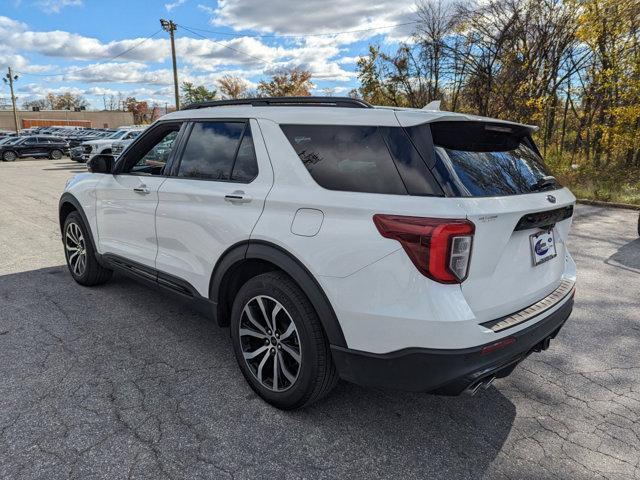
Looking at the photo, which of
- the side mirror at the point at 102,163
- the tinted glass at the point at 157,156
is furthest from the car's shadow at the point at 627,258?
the side mirror at the point at 102,163

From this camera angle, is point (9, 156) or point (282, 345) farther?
point (9, 156)

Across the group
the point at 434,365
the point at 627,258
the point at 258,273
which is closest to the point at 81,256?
the point at 258,273

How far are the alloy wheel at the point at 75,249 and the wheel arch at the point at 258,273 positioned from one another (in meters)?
2.36

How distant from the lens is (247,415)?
8.48 ft

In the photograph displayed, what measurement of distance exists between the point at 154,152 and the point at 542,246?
2.99 meters

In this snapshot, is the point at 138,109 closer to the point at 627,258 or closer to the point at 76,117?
the point at 76,117

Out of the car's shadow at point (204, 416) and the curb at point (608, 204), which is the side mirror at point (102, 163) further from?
the curb at point (608, 204)

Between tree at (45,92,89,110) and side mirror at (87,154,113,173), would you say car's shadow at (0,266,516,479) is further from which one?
tree at (45,92,89,110)

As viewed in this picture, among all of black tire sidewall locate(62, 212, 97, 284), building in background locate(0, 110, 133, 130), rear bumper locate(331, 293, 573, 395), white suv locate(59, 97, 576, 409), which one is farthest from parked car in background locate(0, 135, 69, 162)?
building in background locate(0, 110, 133, 130)

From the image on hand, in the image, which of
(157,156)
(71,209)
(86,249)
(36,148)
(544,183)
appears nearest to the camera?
(544,183)

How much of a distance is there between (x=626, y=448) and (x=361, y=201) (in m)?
1.95

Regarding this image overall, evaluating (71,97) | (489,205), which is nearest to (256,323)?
(489,205)

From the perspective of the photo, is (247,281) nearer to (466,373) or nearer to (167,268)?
(167,268)

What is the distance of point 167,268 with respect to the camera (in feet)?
10.8
